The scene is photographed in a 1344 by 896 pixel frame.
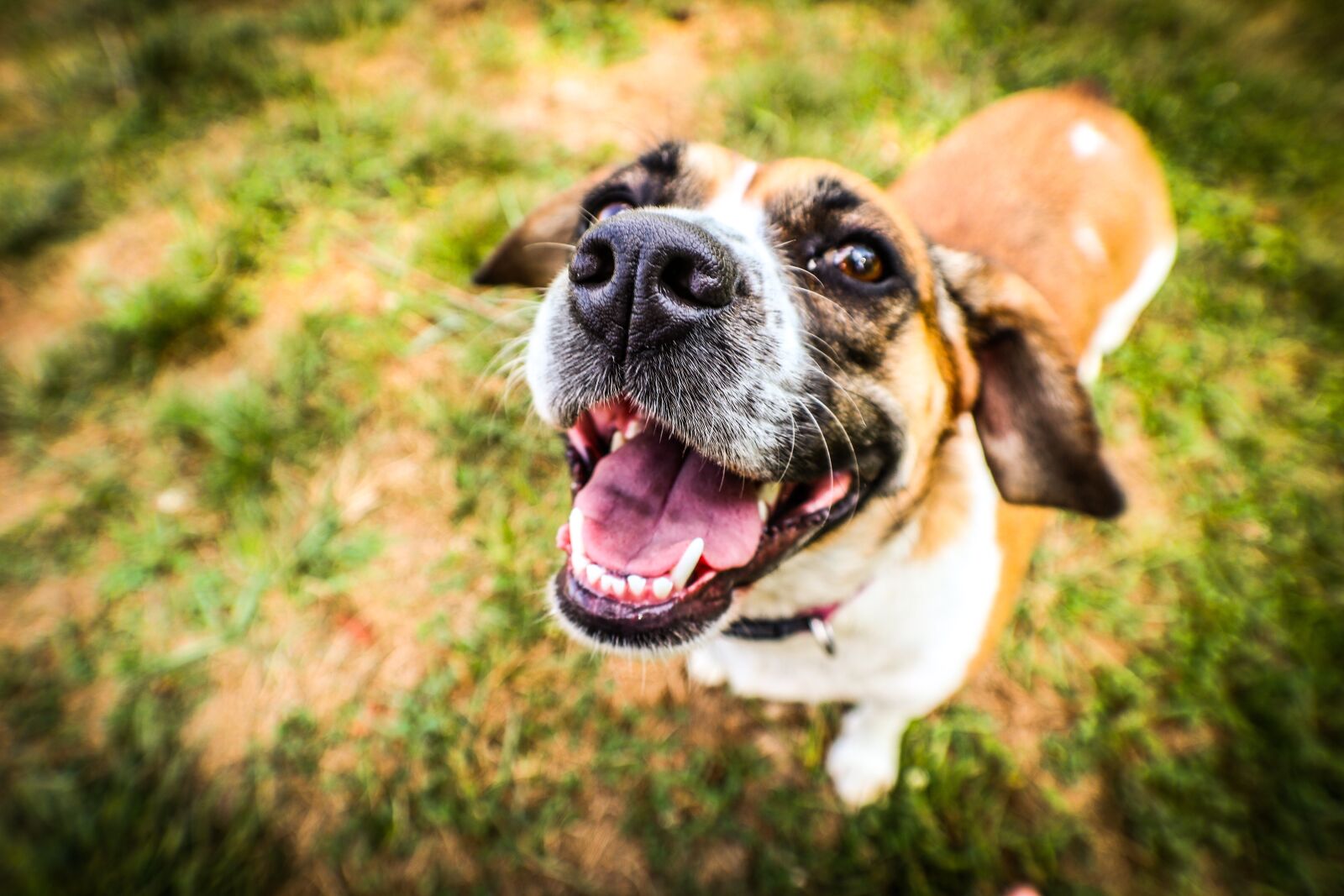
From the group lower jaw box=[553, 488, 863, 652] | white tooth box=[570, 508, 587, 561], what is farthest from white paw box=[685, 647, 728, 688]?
white tooth box=[570, 508, 587, 561]

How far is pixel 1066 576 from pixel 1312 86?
4.48 metres

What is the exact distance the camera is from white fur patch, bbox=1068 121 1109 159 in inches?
106

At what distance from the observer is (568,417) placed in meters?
1.42

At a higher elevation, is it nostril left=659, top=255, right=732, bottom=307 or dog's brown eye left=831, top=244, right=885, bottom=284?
nostril left=659, top=255, right=732, bottom=307

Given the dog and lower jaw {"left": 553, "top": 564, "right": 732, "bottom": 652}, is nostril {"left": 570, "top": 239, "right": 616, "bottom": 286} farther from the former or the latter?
lower jaw {"left": 553, "top": 564, "right": 732, "bottom": 652}

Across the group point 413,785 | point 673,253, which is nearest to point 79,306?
point 413,785

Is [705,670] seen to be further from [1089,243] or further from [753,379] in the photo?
[1089,243]

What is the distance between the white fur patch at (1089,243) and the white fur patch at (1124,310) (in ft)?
1.21

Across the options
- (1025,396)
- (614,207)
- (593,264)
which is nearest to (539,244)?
(614,207)

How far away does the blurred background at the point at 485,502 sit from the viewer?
8.13 ft

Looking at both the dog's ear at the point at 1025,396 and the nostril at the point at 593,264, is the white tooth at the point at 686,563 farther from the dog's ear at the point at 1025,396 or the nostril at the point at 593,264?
the dog's ear at the point at 1025,396

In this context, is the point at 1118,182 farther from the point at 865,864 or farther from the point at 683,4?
the point at 683,4

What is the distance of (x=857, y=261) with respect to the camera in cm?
163

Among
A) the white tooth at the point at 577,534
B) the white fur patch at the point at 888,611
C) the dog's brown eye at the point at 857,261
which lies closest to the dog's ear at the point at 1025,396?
the white fur patch at the point at 888,611
